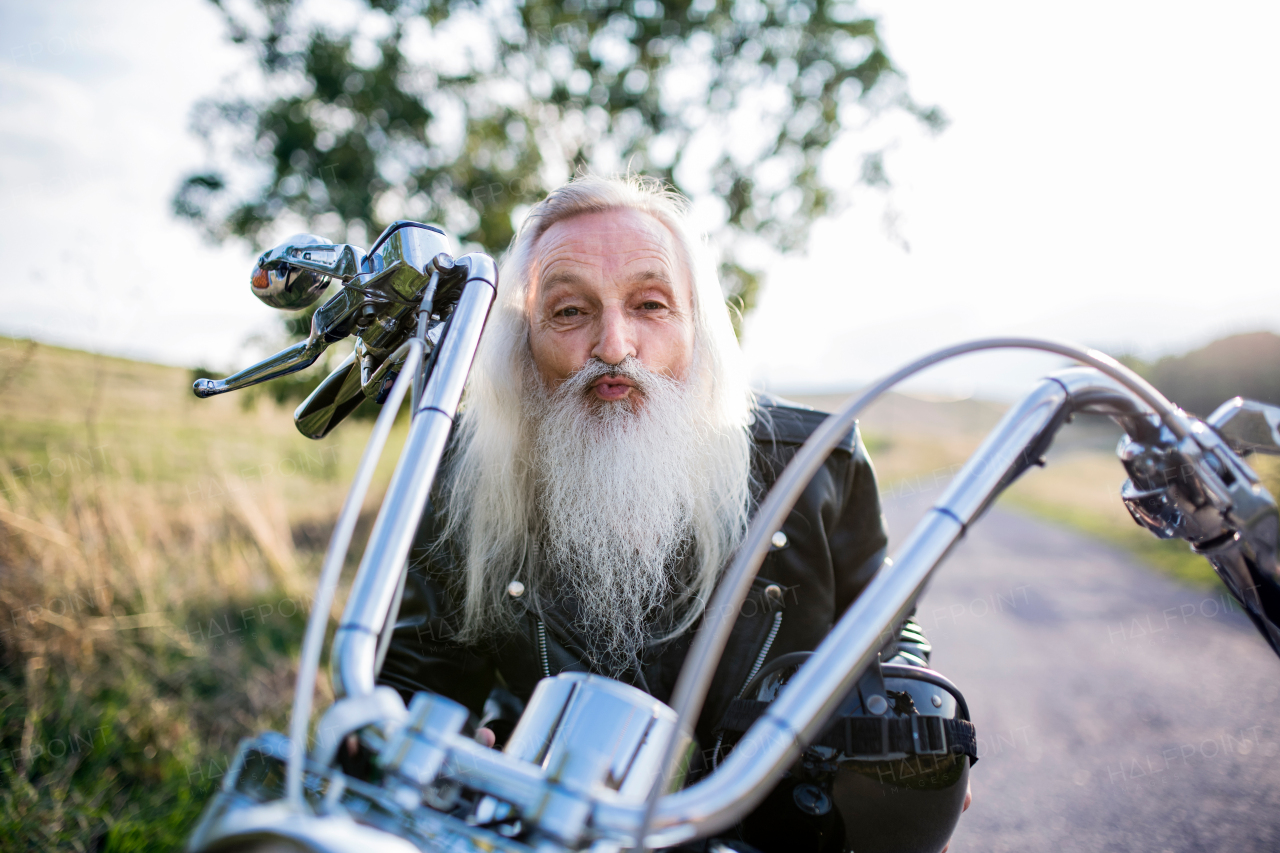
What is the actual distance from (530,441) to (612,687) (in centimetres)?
142

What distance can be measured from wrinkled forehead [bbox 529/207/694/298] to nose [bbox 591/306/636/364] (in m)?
0.12

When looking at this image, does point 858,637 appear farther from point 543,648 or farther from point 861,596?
point 543,648

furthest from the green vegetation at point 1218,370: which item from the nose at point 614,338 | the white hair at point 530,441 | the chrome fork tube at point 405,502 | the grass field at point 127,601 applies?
the chrome fork tube at point 405,502

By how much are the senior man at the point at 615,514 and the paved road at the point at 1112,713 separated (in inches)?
36.7

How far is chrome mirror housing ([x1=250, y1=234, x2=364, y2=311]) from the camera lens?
115 centimetres

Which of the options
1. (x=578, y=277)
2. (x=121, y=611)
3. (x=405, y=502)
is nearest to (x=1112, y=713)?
(x=578, y=277)

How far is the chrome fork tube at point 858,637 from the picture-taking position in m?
0.67

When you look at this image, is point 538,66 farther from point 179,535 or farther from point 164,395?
point 179,535

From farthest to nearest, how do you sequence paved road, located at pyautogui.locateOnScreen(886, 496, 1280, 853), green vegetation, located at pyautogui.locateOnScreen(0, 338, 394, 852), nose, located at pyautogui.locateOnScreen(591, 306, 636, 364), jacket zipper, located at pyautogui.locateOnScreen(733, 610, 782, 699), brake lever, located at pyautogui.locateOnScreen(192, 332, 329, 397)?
paved road, located at pyautogui.locateOnScreen(886, 496, 1280, 853)
green vegetation, located at pyautogui.locateOnScreen(0, 338, 394, 852)
nose, located at pyautogui.locateOnScreen(591, 306, 636, 364)
jacket zipper, located at pyautogui.locateOnScreen(733, 610, 782, 699)
brake lever, located at pyautogui.locateOnScreen(192, 332, 329, 397)

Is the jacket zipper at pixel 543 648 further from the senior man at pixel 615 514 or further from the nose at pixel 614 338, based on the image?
the nose at pixel 614 338

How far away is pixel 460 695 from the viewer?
200 centimetres

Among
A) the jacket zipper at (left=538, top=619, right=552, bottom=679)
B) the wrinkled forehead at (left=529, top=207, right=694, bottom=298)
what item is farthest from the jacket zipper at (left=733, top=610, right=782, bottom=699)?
the wrinkled forehead at (left=529, top=207, right=694, bottom=298)

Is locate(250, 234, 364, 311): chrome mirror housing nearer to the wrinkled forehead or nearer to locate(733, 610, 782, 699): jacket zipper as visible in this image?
the wrinkled forehead

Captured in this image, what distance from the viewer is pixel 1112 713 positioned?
12.4 feet
